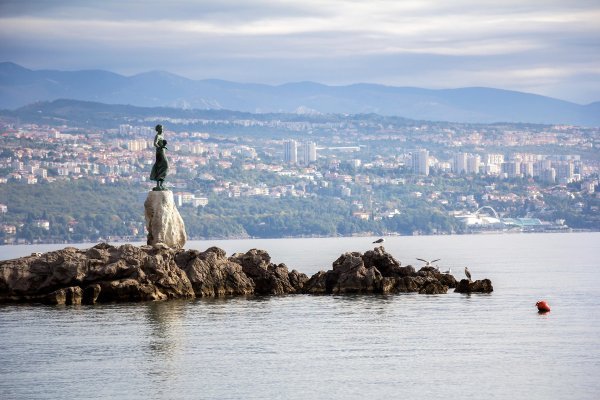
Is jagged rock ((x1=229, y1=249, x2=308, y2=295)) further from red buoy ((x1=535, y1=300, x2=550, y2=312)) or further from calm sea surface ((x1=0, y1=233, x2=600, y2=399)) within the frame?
red buoy ((x1=535, y1=300, x2=550, y2=312))

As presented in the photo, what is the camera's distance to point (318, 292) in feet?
164

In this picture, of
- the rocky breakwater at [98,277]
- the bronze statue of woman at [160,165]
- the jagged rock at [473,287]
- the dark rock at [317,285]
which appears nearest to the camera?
the rocky breakwater at [98,277]

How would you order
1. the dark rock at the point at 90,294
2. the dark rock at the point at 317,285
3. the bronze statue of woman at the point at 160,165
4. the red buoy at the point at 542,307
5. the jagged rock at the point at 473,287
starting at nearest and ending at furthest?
1. the red buoy at the point at 542,307
2. the dark rock at the point at 90,294
3. the dark rock at the point at 317,285
4. the jagged rock at the point at 473,287
5. the bronze statue of woman at the point at 160,165

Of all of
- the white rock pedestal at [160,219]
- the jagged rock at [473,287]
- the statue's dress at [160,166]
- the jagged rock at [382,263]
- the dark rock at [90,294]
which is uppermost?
the statue's dress at [160,166]

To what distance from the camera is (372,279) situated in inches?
1951

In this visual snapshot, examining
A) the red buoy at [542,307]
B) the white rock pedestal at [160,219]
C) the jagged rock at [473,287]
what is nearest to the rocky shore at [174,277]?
the jagged rock at [473,287]

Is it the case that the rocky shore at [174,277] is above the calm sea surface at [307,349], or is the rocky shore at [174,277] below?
above

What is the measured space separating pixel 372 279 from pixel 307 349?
15.2 metres

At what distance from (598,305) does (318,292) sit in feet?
34.8

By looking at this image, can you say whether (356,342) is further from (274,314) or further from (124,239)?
(124,239)

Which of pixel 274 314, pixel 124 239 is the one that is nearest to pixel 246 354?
pixel 274 314

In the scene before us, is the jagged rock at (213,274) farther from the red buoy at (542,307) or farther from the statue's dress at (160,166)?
the red buoy at (542,307)

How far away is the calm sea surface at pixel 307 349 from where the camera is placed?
95.0ft

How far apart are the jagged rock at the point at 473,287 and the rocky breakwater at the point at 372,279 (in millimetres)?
581
